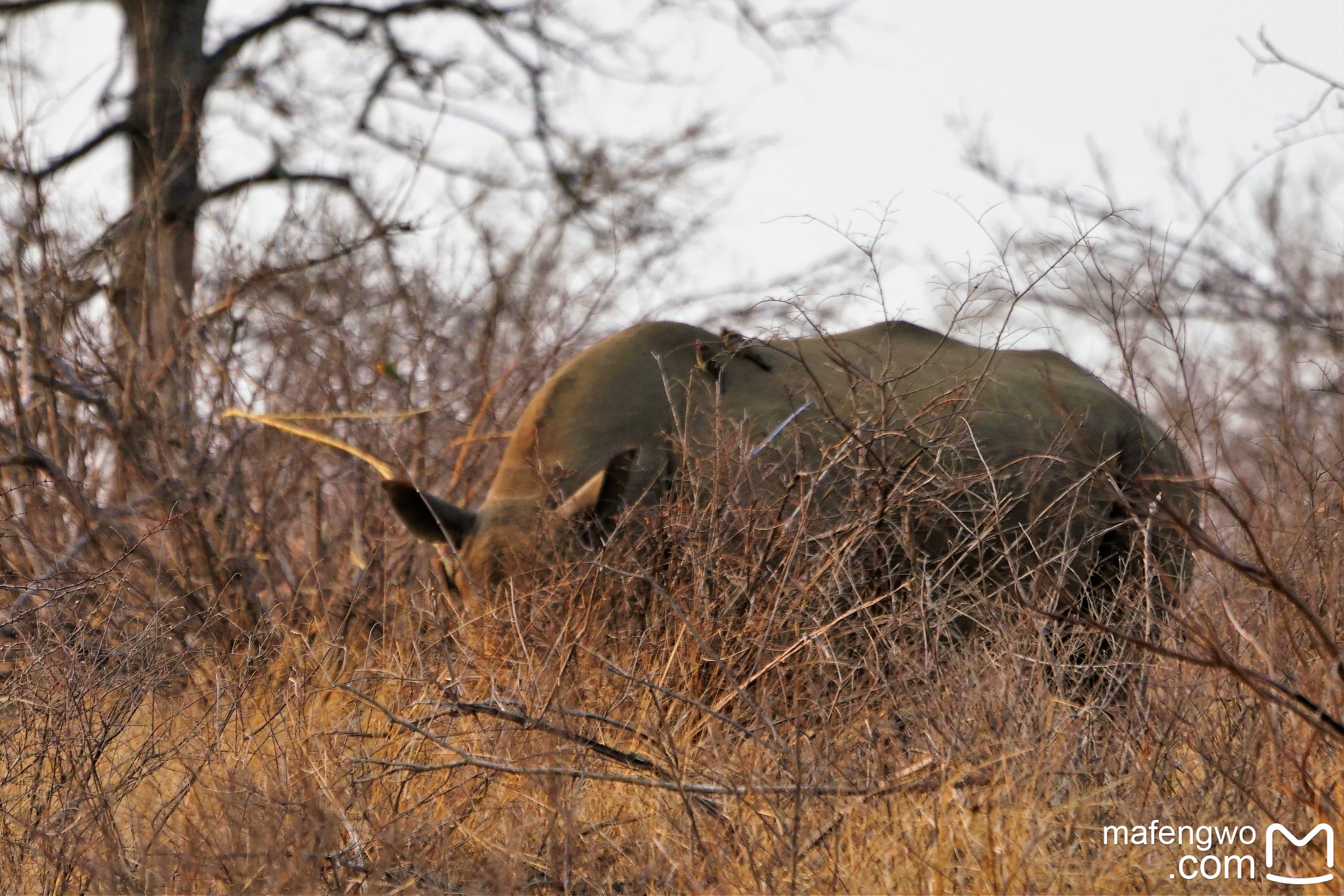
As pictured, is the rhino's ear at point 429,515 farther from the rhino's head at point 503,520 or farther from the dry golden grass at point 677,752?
the dry golden grass at point 677,752

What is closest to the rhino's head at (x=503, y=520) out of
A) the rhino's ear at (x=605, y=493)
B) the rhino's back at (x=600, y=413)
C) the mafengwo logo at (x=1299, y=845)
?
the rhino's ear at (x=605, y=493)

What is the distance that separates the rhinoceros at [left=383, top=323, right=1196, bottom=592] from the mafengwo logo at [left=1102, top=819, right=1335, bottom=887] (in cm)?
170

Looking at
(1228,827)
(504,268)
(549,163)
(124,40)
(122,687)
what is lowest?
(1228,827)

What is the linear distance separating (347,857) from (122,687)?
0.92m

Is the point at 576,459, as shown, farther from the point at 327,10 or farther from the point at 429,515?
the point at 327,10

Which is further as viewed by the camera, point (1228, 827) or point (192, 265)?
point (192, 265)

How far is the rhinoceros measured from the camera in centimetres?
527

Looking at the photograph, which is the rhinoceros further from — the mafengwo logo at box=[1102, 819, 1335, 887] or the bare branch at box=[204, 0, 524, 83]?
the bare branch at box=[204, 0, 524, 83]

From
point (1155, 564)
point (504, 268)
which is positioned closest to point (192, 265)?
point (504, 268)

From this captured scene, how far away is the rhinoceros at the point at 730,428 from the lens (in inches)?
207

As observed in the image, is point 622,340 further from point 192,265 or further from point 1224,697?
point 192,265

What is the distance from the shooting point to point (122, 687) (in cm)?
379

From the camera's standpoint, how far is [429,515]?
5.80 meters

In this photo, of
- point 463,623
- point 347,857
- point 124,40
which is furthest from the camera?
point 124,40
